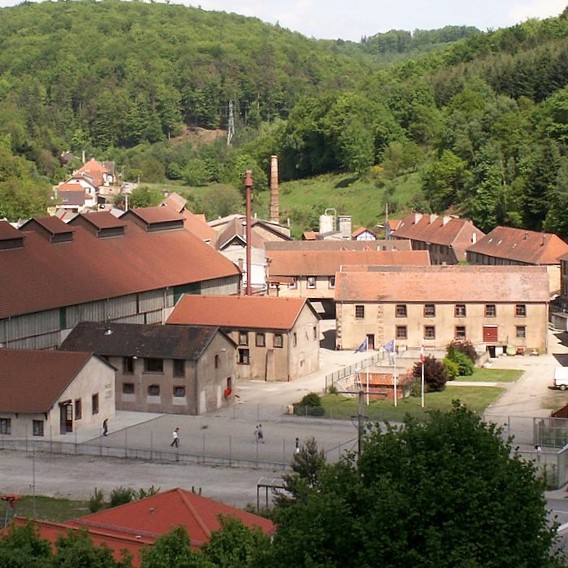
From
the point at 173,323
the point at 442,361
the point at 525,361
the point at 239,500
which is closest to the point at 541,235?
the point at 525,361

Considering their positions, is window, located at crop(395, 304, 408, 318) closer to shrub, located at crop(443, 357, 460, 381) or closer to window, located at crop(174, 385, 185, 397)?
shrub, located at crop(443, 357, 460, 381)

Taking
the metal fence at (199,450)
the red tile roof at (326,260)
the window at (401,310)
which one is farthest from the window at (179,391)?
the red tile roof at (326,260)

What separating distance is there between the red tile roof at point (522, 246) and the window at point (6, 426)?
145 ft

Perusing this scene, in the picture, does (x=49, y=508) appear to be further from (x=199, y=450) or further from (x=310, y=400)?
(x=310, y=400)

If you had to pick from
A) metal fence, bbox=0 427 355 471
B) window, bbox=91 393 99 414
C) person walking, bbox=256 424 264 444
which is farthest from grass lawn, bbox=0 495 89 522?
window, bbox=91 393 99 414

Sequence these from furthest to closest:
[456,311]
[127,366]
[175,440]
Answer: [456,311]
[127,366]
[175,440]

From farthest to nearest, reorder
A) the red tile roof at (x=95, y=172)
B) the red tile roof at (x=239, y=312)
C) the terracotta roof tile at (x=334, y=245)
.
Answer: the red tile roof at (x=95, y=172) < the terracotta roof tile at (x=334, y=245) < the red tile roof at (x=239, y=312)

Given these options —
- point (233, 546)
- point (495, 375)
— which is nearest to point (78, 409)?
point (495, 375)

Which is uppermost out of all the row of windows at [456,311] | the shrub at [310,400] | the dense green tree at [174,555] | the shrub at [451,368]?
the row of windows at [456,311]

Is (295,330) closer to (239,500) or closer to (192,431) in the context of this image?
(192,431)

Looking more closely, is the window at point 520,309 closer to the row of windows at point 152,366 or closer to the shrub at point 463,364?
the shrub at point 463,364

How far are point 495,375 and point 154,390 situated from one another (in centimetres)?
1734

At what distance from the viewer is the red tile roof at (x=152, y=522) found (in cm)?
2911

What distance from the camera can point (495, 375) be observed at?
63.3 metres
